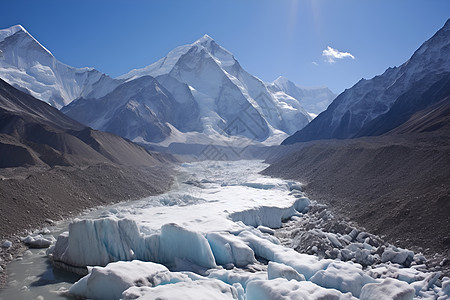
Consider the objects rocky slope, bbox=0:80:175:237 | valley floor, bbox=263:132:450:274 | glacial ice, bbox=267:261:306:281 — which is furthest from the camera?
rocky slope, bbox=0:80:175:237

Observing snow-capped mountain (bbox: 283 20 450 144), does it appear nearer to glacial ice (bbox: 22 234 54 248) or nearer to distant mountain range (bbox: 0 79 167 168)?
distant mountain range (bbox: 0 79 167 168)

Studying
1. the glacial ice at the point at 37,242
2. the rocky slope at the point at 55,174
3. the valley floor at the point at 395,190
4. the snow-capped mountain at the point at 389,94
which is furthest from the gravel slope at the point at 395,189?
the snow-capped mountain at the point at 389,94

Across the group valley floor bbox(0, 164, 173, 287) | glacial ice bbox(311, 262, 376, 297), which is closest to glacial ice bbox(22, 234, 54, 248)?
valley floor bbox(0, 164, 173, 287)

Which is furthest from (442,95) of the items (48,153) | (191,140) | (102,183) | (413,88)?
(191,140)

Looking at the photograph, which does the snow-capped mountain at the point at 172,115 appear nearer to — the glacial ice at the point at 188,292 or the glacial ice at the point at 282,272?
the glacial ice at the point at 282,272

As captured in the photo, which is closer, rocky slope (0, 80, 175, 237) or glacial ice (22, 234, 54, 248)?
glacial ice (22, 234, 54, 248)

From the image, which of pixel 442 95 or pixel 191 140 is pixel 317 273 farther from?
pixel 191 140

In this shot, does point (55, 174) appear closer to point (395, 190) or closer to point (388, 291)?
point (388, 291)
